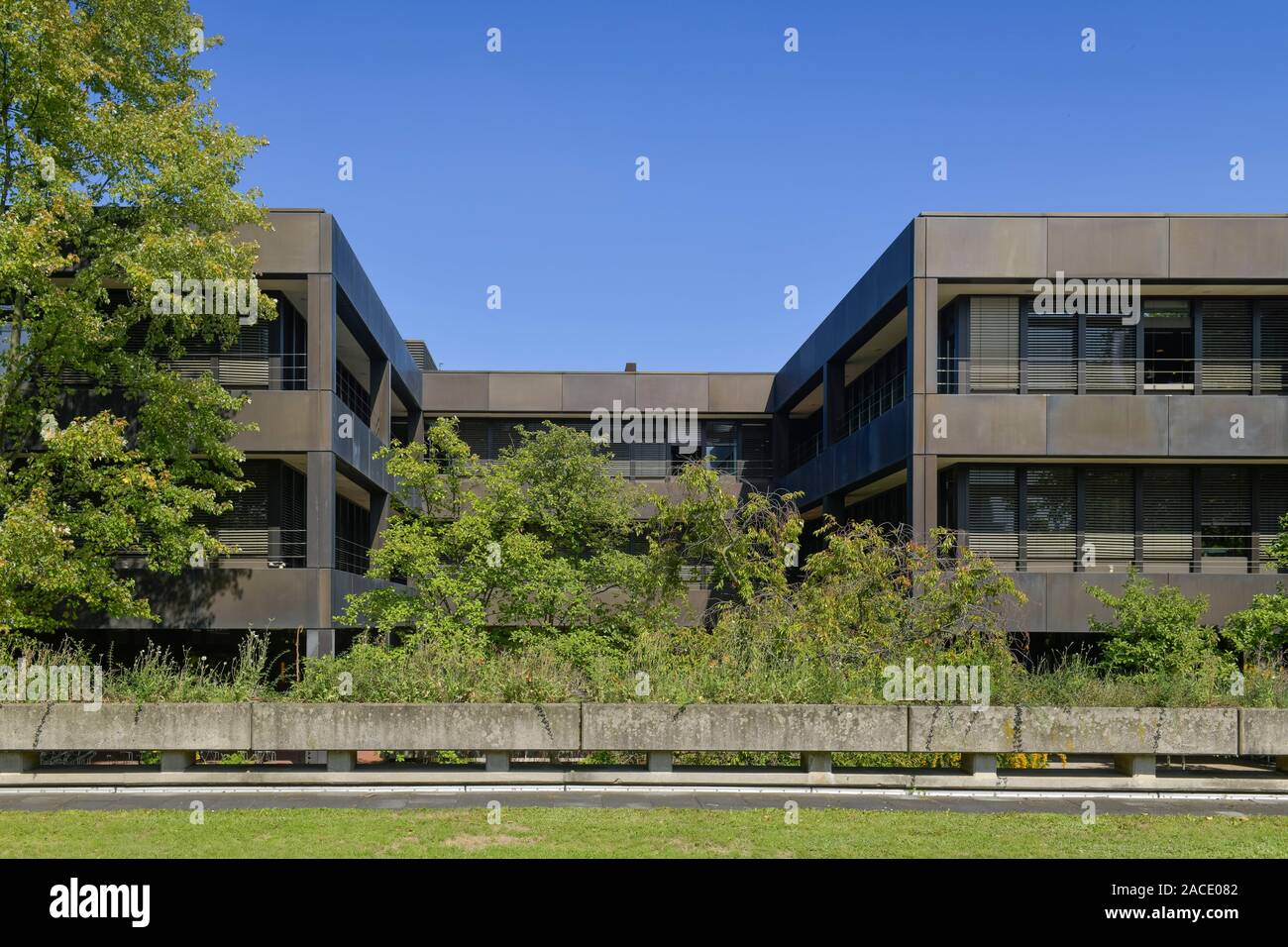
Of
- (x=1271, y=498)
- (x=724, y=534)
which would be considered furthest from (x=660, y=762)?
(x=1271, y=498)

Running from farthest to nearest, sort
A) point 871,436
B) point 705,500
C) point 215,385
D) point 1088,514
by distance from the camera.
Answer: point 871,436 → point 1088,514 → point 215,385 → point 705,500

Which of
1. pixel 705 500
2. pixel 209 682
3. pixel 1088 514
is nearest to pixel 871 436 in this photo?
pixel 1088 514

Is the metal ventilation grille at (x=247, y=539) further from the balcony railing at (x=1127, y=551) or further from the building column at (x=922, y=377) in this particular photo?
the balcony railing at (x=1127, y=551)

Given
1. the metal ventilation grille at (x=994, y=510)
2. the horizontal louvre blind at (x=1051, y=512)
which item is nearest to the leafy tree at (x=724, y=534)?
the metal ventilation grille at (x=994, y=510)

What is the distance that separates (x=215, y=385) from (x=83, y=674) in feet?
26.4

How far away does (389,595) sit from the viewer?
17531mm

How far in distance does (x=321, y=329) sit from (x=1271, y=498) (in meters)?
21.0

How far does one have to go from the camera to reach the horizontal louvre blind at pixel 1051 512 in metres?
21.8

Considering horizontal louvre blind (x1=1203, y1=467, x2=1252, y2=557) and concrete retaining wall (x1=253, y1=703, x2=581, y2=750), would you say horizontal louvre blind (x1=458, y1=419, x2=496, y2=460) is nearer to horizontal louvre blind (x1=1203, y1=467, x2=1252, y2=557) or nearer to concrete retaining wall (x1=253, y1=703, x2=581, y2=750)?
horizontal louvre blind (x1=1203, y1=467, x2=1252, y2=557)

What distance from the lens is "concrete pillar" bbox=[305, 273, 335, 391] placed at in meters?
20.6

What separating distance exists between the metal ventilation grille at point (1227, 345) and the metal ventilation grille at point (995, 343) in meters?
4.23

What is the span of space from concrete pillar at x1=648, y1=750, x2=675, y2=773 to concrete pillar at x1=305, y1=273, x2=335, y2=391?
12.5m

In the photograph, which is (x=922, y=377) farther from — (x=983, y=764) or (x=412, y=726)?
(x=412, y=726)
